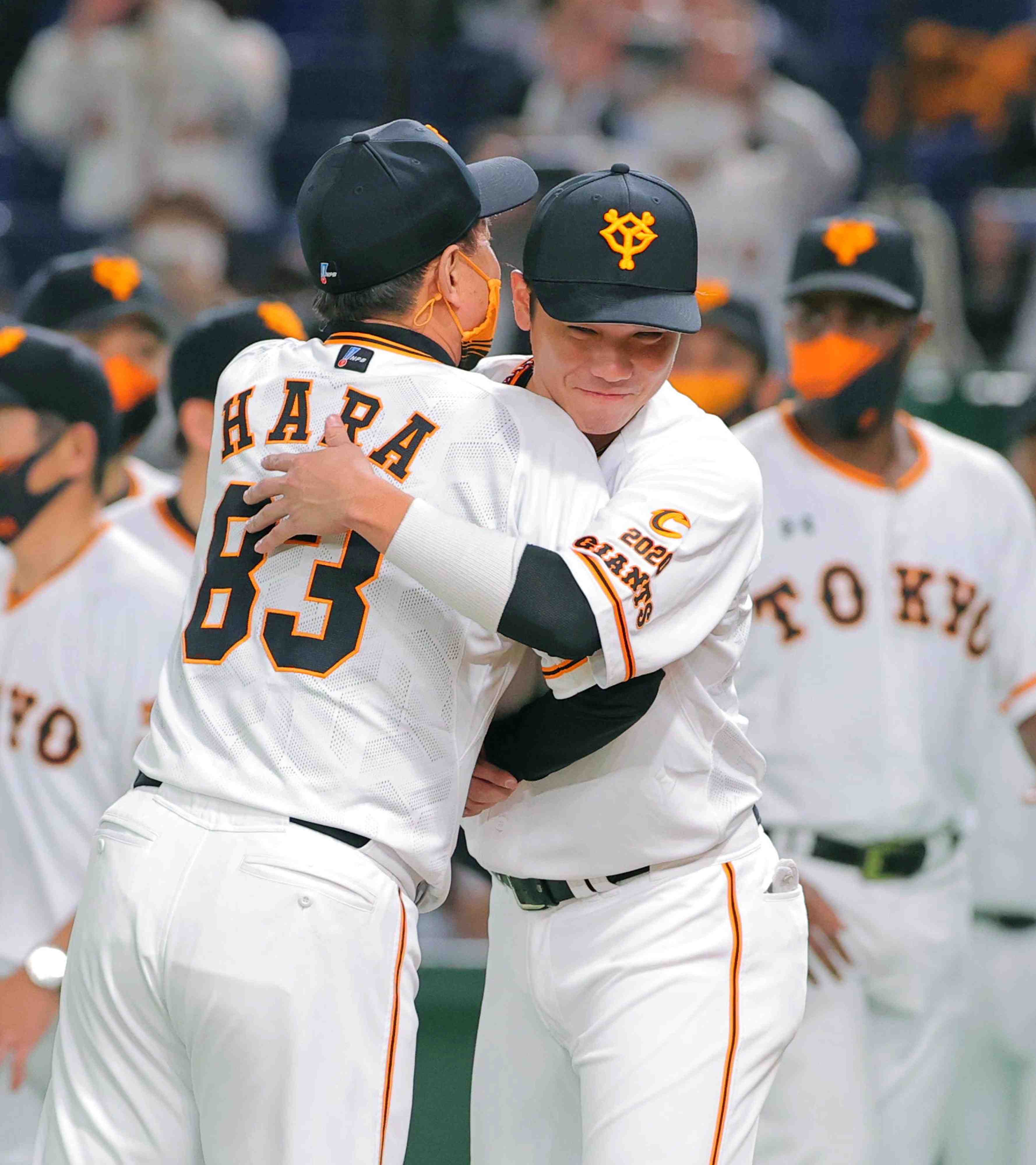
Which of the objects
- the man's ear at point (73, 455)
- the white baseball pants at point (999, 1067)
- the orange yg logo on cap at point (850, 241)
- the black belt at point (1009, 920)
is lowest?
the white baseball pants at point (999, 1067)

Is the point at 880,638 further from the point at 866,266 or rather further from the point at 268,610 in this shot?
the point at 268,610

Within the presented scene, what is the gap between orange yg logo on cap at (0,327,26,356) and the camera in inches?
174

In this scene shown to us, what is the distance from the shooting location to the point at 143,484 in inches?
221

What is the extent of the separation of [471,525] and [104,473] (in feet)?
7.56

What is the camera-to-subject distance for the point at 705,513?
102 inches

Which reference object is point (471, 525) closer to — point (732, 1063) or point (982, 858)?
point (732, 1063)

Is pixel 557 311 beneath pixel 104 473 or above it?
above

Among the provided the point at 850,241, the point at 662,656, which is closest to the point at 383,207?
the point at 662,656

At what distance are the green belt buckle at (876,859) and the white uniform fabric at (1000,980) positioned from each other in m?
0.43

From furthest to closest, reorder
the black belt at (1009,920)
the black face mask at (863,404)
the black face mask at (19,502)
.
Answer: the black belt at (1009,920)
the black face mask at (863,404)
the black face mask at (19,502)

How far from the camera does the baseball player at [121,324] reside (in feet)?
18.6

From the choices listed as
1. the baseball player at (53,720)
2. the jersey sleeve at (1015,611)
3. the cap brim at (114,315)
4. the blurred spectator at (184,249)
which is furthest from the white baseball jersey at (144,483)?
the blurred spectator at (184,249)

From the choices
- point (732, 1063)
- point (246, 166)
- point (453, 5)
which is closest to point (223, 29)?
point (246, 166)

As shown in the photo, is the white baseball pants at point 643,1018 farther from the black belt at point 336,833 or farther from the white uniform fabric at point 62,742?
the white uniform fabric at point 62,742
